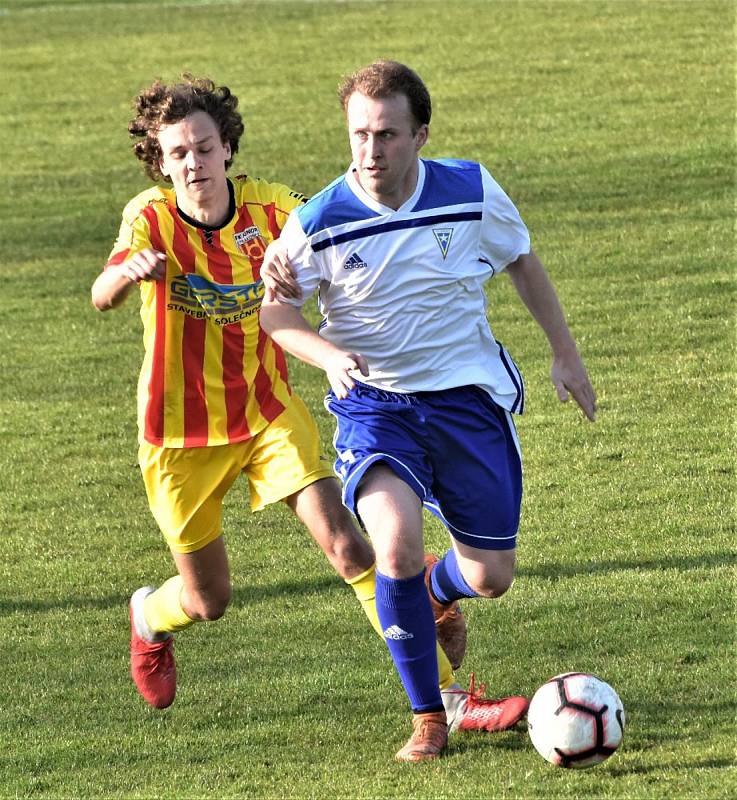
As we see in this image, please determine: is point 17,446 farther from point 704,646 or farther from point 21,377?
point 704,646

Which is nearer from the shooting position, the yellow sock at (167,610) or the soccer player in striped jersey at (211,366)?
the soccer player in striped jersey at (211,366)

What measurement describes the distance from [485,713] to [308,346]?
4.94 feet

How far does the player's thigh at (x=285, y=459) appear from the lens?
5.88 m

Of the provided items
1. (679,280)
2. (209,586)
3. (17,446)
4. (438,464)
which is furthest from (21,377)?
(438,464)

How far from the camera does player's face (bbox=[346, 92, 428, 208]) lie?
5273 millimetres

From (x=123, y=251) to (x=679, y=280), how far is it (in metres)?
7.66

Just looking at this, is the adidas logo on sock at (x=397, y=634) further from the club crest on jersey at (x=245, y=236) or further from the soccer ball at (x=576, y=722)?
the club crest on jersey at (x=245, y=236)

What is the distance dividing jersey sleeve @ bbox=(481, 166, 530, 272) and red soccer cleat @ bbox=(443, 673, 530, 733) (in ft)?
5.01

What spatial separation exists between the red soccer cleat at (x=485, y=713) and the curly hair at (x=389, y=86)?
2.02 metres

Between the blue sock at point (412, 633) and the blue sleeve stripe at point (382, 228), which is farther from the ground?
the blue sleeve stripe at point (382, 228)

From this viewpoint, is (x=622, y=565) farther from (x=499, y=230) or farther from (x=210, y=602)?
(x=499, y=230)

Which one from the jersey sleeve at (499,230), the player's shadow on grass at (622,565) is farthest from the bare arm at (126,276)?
the player's shadow on grass at (622,565)

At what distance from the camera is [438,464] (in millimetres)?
5531

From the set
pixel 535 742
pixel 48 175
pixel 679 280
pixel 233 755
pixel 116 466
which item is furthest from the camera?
pixel 48 175
